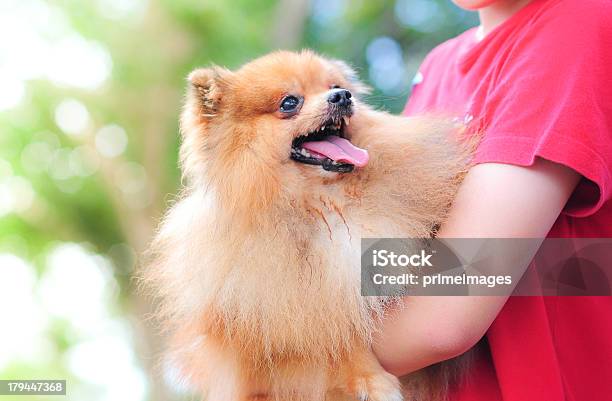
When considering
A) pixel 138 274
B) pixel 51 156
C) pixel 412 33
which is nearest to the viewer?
pixel 138 274

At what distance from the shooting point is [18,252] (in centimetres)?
571

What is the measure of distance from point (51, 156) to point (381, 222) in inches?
173

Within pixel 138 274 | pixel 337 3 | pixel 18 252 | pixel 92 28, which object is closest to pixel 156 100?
pixel 92 28

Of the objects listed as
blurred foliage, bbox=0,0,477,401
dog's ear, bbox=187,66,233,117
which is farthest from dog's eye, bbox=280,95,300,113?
blurred foliage, bbox=0,0,477,401

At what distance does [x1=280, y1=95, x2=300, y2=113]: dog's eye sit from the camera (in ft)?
4.28

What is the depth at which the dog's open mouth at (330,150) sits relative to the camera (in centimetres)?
123

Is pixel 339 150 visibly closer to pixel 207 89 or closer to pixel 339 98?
pixel 339 98

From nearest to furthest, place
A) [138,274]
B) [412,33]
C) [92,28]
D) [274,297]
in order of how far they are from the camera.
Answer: [274,297], [138,274], [92,28], [412,33]

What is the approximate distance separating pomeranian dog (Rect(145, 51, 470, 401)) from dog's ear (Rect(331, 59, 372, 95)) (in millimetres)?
143

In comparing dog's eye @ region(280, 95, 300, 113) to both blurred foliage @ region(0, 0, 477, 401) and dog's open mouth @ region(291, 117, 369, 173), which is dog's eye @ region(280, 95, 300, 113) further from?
blurred foliage @ region(0, 0, 477, 401)

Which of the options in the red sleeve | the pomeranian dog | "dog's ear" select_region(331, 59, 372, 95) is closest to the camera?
the red sleeve

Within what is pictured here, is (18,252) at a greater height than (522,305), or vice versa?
(18,252)

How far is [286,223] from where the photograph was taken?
1.21m

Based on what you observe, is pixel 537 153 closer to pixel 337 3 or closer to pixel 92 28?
pixel 92 28
